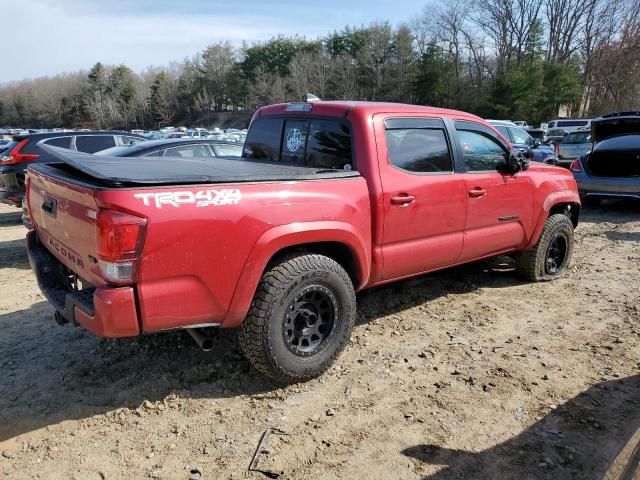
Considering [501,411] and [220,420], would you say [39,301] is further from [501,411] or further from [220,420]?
[501,411]

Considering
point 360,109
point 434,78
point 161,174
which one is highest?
point 434,78

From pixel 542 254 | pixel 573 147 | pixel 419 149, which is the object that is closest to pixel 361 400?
pixel 419 149

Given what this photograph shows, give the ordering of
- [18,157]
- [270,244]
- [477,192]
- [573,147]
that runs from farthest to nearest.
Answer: [573,147]
[18,157]
[477,192]
[270,244]

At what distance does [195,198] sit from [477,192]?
275cm

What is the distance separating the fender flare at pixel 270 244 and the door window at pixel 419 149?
2.75ft

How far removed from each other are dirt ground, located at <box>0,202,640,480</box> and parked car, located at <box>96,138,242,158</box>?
10.1ft

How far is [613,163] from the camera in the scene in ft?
32.6

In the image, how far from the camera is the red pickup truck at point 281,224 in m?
2.72

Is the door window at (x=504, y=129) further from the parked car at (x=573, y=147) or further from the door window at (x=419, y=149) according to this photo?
the door window at (x=419, y=149)

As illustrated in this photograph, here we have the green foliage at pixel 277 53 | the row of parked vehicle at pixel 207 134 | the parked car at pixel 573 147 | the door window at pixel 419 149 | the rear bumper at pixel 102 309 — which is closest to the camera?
the rear bumper at pixel 102 309

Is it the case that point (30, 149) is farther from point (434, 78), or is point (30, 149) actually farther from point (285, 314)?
point (434, 78)

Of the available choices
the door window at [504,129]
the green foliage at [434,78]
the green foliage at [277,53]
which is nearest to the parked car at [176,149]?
the door window at [504,129]

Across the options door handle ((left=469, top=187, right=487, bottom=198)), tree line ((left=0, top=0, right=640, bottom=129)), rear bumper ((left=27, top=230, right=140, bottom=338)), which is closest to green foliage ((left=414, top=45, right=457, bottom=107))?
tree line ((left=0, top=0, right=640, bottom=129))

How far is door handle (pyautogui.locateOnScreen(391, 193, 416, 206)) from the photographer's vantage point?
12.5 feet
